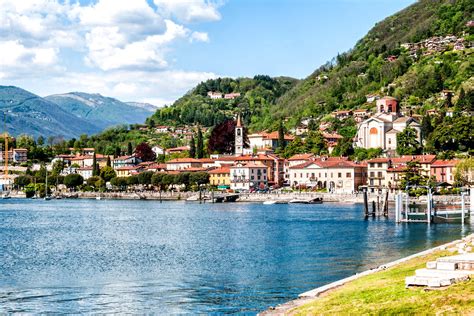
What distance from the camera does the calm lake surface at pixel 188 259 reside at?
2944 cm

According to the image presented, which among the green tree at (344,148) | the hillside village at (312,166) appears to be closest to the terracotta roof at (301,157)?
the hillside village at (312,166)

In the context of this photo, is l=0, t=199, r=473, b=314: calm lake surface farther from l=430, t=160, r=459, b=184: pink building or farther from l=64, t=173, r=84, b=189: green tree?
l=64, t=173, r=84, b=189: green tree

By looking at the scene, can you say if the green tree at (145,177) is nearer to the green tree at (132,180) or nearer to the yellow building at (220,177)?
the green tree at (132,180)

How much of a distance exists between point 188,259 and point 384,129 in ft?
314

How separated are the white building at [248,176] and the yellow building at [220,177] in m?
1.76

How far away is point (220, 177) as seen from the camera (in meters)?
148

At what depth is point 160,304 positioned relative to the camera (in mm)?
28219

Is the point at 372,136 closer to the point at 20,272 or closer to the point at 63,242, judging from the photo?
the point at 63,242

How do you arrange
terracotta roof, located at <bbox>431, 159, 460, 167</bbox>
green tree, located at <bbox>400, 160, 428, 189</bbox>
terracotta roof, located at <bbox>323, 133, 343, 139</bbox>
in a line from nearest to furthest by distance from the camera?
green tree, located at <bbox>400, 160, 428, 189</bbox>
terracotta roof, located at <bbox>431, 159, 460, 167</bbox>
terracotta roof, located at <bbox>323, 133, 343, 139</bbox>

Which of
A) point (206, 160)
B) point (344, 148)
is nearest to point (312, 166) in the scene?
point (344, 148)

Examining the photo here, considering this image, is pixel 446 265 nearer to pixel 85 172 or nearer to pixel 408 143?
pixel 408 143

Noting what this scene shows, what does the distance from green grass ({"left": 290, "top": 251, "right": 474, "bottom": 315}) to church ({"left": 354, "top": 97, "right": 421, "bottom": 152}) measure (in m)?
110

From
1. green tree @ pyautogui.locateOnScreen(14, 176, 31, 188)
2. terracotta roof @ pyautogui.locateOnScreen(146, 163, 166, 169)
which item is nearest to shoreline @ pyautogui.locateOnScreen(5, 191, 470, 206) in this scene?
terracotta roof @ pyautogui.locateOnScreen(146, 163, 166, 169)

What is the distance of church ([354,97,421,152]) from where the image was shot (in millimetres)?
133250
